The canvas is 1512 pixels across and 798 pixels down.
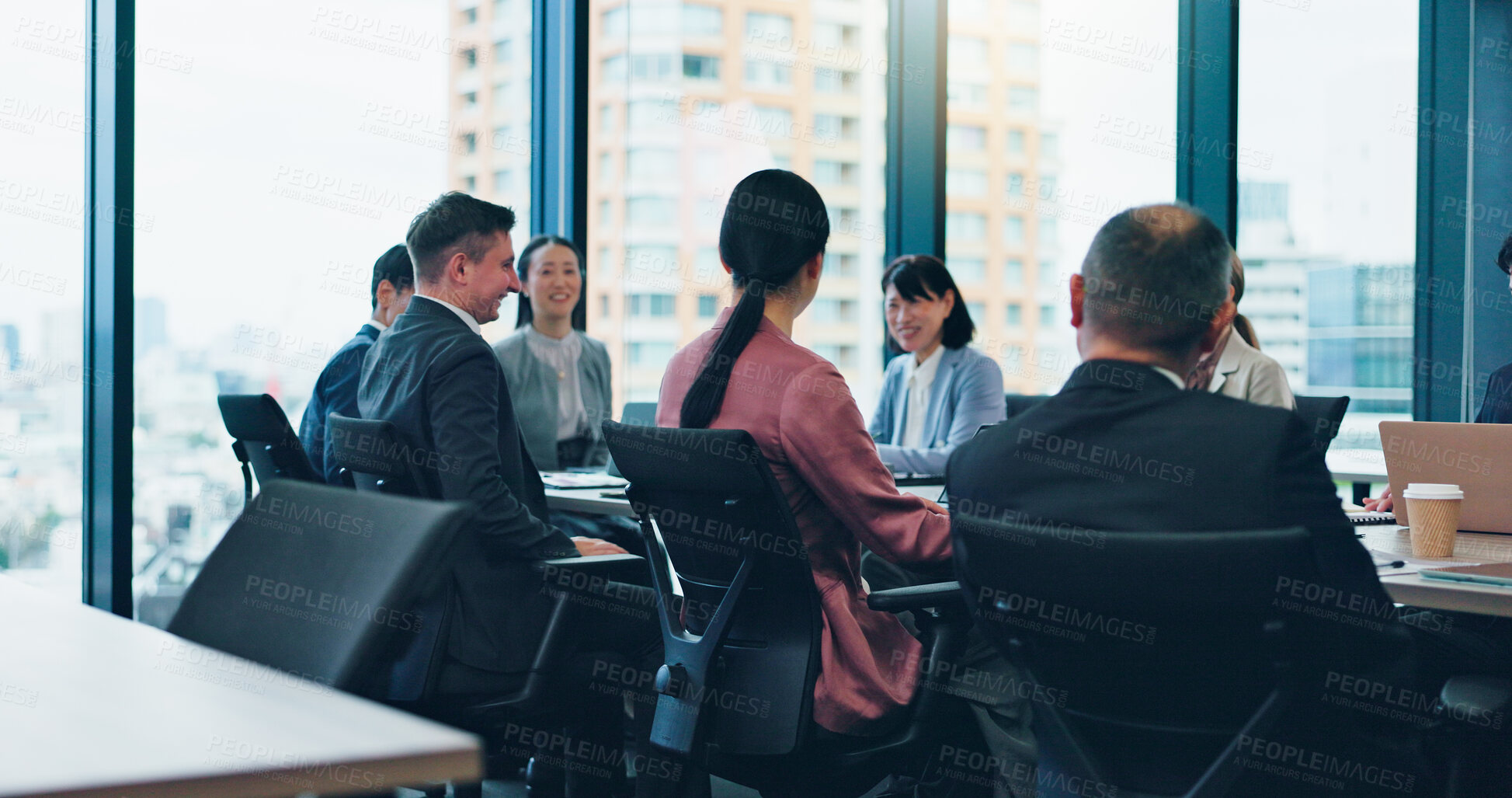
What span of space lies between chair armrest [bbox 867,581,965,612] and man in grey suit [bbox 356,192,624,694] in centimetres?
71

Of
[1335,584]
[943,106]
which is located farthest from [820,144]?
[1335,584]

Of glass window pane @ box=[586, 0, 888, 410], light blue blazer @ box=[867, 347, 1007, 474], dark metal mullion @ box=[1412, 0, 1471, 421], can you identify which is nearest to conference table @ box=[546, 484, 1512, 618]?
light blue blazer @ box=[867, 347, 1007, 474]

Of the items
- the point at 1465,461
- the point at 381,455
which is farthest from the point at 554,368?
the point at 1465,461

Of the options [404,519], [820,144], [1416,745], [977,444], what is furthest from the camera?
[820,144]

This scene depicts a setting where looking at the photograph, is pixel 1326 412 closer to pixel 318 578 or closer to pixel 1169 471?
pixel 1169 471

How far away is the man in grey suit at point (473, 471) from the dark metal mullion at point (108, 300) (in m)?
1.78

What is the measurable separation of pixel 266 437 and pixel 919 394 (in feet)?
7.34

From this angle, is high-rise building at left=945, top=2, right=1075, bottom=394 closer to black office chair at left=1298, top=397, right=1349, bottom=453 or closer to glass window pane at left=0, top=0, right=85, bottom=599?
black office chair at left=1298, top=397, right=1349, bottom=453

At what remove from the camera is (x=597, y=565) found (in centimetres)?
214

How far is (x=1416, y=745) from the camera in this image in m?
1.49

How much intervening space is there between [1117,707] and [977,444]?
1.12ft

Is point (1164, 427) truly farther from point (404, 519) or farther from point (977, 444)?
point (404, 519)

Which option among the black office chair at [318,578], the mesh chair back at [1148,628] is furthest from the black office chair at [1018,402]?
the black office chair at [318,578]

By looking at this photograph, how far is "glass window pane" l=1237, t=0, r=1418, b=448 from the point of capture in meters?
5.10
